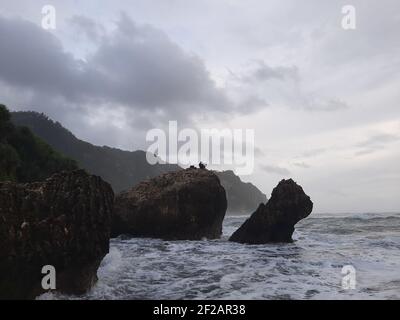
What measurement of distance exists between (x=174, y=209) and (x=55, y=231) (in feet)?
49.0

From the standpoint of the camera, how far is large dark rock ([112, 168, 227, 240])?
25430 millimetres

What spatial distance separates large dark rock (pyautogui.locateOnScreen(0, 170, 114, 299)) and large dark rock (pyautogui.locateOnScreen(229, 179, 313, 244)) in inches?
507

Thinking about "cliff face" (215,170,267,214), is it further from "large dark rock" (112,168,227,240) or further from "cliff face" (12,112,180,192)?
"large dark rock" (112,168,227,240)

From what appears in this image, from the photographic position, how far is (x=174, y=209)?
83.5 feet

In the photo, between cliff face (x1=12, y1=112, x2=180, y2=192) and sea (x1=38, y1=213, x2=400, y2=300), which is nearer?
sea (x1=38, y1=213, x2=400, y2=300)

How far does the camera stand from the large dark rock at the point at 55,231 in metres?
9.62

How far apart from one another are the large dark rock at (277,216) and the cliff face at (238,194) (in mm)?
133047

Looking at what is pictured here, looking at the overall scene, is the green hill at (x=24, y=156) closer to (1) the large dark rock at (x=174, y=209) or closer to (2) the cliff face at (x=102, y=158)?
(1) the large dark rock at (x=174, y=209)

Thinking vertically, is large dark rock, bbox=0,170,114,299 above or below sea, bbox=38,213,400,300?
above
